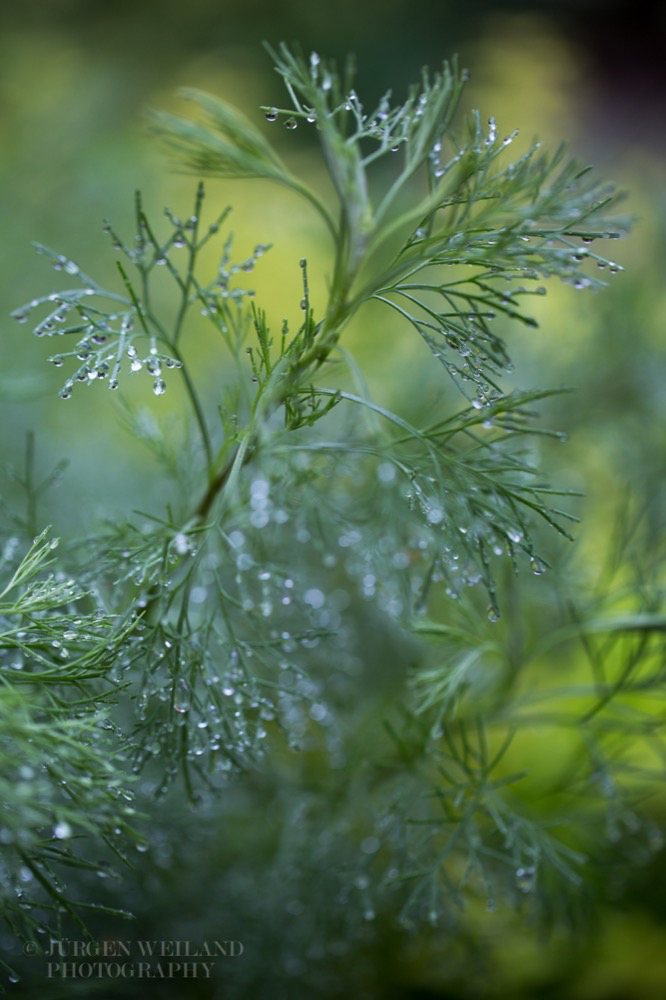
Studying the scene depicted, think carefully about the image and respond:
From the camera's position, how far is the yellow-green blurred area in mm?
757

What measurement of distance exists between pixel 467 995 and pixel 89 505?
0.49 m

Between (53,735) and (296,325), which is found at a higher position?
(296,325)

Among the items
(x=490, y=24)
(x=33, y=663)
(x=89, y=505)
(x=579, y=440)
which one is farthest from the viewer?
(x=490, y=24)

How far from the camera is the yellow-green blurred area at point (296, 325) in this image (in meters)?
0.76

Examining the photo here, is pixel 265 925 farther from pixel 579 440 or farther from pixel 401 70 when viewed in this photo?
pixel 401 70

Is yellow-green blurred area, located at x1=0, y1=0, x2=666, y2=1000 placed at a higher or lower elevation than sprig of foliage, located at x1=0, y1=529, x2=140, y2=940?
higher

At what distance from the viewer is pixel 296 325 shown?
1.24 meters

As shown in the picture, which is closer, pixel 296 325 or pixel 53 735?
pixel 53 735

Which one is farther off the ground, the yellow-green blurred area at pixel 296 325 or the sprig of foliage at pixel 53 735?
the yellow-green blurred area at pixel 296 325

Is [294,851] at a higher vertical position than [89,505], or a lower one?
lower

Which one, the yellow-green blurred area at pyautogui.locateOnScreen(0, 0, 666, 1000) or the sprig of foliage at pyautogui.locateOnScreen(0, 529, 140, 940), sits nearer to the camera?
the sprig of foliage at pyautogui.locateOnScreen(0, 529, 140, 940)

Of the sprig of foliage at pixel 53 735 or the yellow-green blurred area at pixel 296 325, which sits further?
the yellow-green blurred area at pixel 296 325

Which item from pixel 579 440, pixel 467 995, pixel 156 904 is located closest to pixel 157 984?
pixel 156 904

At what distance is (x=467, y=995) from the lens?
2.42 feet
